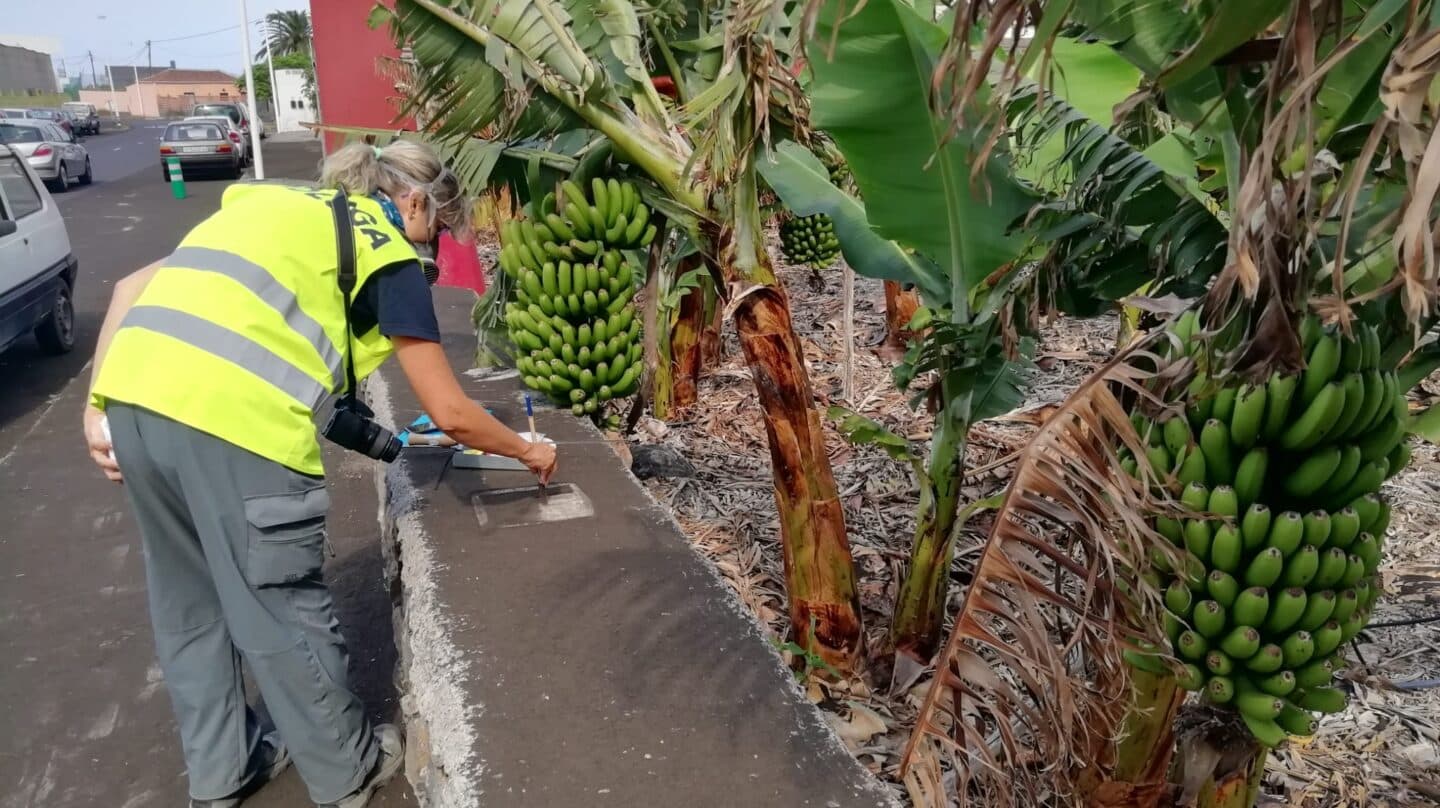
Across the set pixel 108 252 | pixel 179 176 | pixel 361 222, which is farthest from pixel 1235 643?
pixel 179 176

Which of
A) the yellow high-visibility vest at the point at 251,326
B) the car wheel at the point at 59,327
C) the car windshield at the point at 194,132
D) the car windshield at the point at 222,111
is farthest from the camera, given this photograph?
the car windshield at the point at 222,111

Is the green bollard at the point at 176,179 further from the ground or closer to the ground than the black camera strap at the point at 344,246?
Answer: closer to the ground

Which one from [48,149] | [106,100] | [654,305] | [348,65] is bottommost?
[48,149]

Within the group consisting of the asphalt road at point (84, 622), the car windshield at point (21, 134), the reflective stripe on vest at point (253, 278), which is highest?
the reflective stripe on vest at point (253, 278)

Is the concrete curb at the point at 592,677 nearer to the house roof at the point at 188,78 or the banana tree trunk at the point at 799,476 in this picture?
the banana tree trunk at the point at 799,476

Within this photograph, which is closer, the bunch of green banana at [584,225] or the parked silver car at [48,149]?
the bunch of green banana at [584,225]

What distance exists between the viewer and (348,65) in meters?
10.2

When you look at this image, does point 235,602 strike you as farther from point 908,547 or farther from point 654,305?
point 908,547

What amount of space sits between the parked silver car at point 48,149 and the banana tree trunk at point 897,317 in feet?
61.7

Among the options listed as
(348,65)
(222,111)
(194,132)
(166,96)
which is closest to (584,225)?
(348,65)

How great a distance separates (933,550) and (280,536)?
1928mm

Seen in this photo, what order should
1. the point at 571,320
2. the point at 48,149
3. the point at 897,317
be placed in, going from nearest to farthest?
1. the point at 571,320
2. the point at 897,317
3. the point at 48,149

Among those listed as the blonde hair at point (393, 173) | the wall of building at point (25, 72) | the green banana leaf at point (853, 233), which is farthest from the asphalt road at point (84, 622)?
the wall of building at point (25, 72)

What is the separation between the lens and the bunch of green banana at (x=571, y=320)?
3.87 meters
